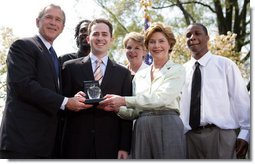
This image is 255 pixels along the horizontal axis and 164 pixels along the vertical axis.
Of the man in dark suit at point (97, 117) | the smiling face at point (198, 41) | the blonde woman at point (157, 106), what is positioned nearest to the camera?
the blonde woman at point (157, 106)

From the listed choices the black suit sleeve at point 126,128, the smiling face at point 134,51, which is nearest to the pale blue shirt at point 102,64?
the black suit sleeve at point 126,128

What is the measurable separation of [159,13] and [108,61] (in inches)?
254

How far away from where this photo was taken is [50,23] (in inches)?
129

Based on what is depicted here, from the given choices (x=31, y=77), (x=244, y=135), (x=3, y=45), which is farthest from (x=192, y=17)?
(x=31, y=77)

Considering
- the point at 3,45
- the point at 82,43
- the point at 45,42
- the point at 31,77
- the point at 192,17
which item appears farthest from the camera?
the point at 192,17

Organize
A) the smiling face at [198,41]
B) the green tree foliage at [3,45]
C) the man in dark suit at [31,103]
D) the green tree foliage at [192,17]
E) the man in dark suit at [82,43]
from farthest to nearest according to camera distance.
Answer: the green tree foliage at [192,17]
the green tree foliage at [3,45]
the man in dark suit at [82,43]
the smiling face at [198,41]
the man in dark suit at [31,103]

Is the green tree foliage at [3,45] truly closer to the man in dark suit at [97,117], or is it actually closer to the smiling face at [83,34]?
the smiling face at [83,34]

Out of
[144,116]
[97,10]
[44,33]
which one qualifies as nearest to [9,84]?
[44,33]

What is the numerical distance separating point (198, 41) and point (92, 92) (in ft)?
Answer: 3.69

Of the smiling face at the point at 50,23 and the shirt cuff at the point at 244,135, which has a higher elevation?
the smiling face at the point at 50,23

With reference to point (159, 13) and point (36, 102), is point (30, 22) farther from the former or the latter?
point (159, 13)

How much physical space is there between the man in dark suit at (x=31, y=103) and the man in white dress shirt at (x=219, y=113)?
101 centimetres

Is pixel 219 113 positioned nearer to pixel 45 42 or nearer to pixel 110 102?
pixel 110 102

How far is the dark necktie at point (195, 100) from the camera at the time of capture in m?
3.56
